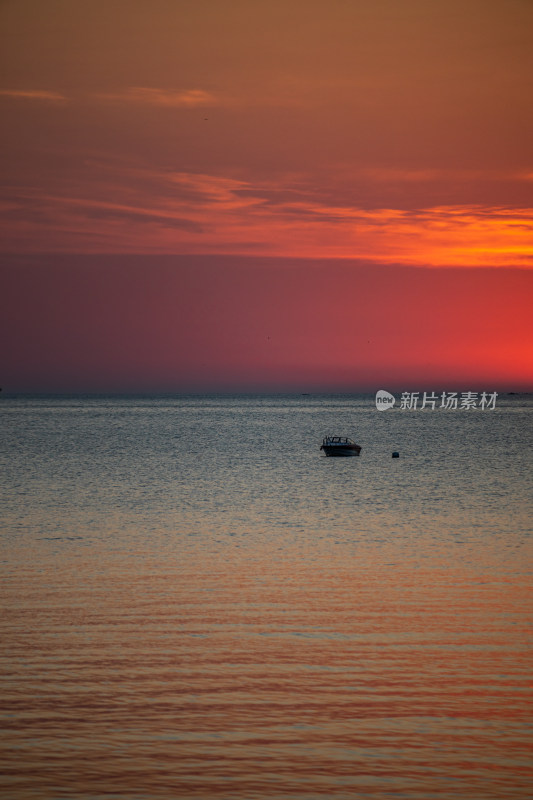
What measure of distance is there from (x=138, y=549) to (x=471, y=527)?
54.3 ft

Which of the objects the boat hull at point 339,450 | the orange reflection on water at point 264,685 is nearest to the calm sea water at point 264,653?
the orange reflection on water at point 264,685

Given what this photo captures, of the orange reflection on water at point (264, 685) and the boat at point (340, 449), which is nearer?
the orange reflection on water at point (264, 685)

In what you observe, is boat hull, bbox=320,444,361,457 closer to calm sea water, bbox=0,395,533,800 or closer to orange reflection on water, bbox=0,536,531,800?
A: calm sea water, bbox=0,395,533,800

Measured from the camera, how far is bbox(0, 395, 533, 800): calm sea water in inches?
573

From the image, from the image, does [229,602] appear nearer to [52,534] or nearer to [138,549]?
[138,549]

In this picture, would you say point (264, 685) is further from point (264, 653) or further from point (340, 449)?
point (340, 449)

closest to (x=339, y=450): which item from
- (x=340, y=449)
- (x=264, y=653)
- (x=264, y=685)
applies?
(x=340, y=449)

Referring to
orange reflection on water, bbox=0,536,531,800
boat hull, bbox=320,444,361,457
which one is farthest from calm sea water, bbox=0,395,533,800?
boat hull, bbox=320,444,361,457

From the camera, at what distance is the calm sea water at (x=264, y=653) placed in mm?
14562

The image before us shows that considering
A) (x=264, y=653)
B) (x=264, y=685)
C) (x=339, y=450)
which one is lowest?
(x=264, y=685)

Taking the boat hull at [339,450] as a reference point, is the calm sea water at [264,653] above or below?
below

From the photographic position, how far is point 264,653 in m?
20.8

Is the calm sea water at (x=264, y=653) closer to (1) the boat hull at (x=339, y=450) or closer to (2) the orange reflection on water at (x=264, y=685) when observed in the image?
(2) the orange reflection on water at (x=264, y=685)

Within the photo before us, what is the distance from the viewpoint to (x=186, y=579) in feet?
96.5
